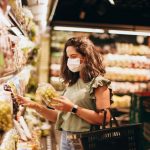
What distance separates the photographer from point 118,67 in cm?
825

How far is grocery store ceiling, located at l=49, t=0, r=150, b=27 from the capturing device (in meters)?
9.08

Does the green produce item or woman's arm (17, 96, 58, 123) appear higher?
the green produce item

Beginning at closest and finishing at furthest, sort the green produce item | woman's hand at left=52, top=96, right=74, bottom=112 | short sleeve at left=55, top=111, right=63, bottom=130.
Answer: the green produce item → woman's hand at left=52, top=96, right=74, bottom=112 → short sleeve at left=55, top=111, right=63, bottom=130

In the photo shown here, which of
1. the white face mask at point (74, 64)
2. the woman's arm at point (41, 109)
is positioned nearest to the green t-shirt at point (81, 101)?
the white face mask at point (74, 64)

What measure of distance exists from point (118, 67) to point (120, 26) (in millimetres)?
933

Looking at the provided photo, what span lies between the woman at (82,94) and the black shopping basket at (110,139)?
7.7 inches

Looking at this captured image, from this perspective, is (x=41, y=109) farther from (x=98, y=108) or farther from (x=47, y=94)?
(x=98, y=108)

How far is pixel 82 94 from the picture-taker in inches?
110

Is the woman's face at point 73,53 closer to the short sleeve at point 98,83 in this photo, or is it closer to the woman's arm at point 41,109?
the short sleeve at point 98,83

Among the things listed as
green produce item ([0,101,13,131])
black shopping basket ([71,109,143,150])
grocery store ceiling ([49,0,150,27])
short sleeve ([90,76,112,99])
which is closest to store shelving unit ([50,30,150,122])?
grocery store ceiling ([49,0,150,27])

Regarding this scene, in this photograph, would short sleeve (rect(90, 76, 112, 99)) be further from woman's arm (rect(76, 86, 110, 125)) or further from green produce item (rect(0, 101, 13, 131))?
green produce item (rect(0, 101, 13, 131))

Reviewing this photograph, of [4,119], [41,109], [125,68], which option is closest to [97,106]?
[41,109]

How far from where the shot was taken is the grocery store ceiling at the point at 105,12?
9.08 meters

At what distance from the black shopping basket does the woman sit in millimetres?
197
